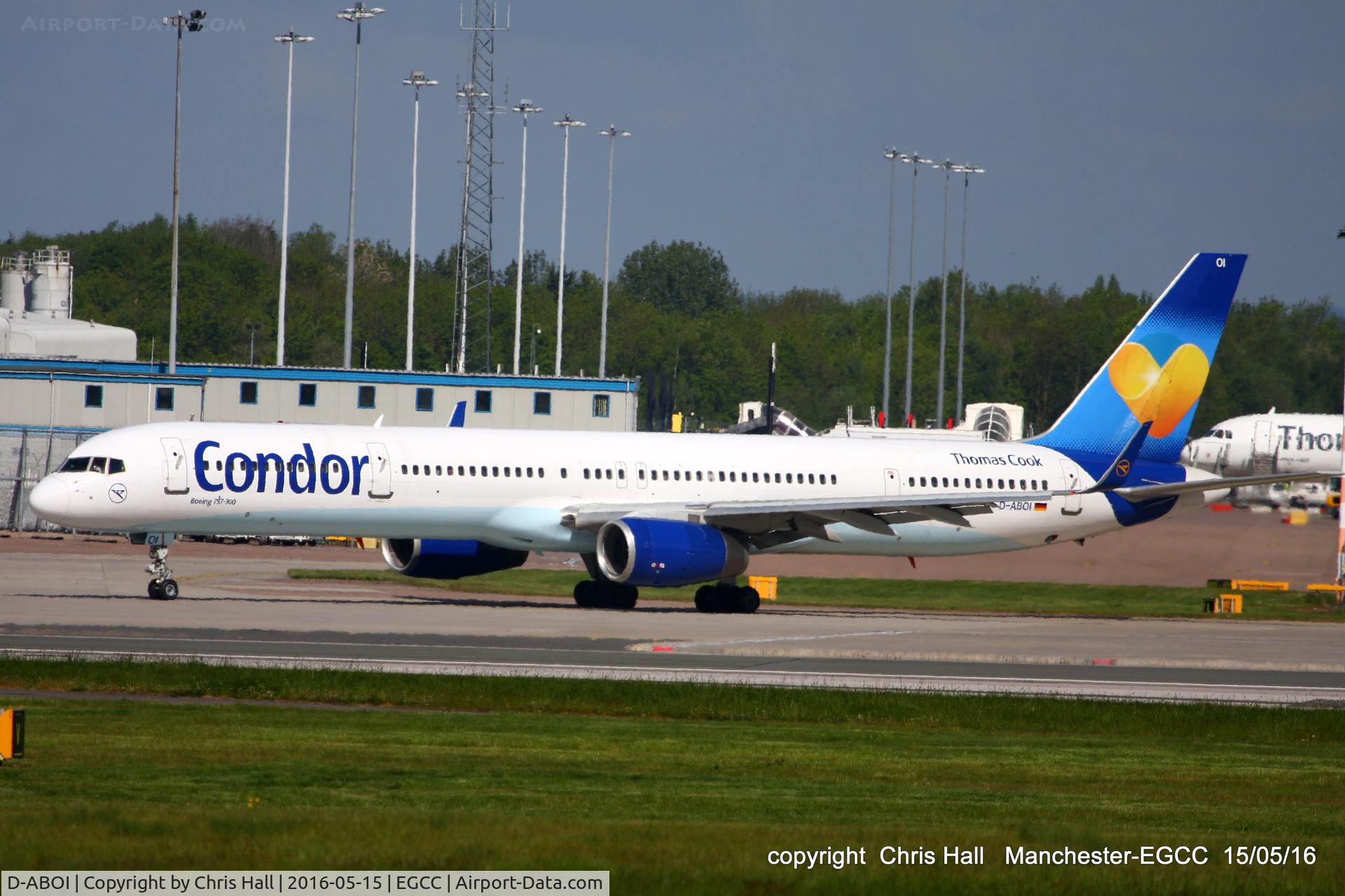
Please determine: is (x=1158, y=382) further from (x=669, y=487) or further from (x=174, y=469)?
(x=174, y=469)

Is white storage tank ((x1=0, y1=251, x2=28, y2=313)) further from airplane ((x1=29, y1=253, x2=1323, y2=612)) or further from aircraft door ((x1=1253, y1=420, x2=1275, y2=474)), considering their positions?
aircraft door ((x1=1253, y1=420, x2=1275, y2=474))

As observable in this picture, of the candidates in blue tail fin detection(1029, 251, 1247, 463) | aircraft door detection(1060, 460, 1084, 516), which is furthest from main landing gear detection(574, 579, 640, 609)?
blue tail fin detection(1029, 251, 1247, 463)

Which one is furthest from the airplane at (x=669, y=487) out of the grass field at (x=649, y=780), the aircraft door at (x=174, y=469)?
the grass field at (x=649, y=780)

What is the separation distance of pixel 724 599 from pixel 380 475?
27.8 ft

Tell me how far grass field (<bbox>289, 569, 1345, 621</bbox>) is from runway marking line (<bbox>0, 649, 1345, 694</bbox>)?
17877 mm

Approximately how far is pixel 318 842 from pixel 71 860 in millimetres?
1507

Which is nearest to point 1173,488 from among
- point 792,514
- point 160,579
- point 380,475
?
point 792,514

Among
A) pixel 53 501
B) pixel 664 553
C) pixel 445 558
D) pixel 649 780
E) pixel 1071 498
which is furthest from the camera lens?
pixel 1071 498

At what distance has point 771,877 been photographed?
35.1 ft

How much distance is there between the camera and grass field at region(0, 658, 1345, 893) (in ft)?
36.2

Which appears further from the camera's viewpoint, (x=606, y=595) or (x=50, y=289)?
(x=50, y=289)

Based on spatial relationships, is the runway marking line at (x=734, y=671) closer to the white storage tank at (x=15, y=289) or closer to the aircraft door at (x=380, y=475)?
the aircraft door at (x=380, y=475)

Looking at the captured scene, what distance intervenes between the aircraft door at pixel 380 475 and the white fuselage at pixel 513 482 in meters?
0.04

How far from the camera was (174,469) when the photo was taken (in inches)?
1419
